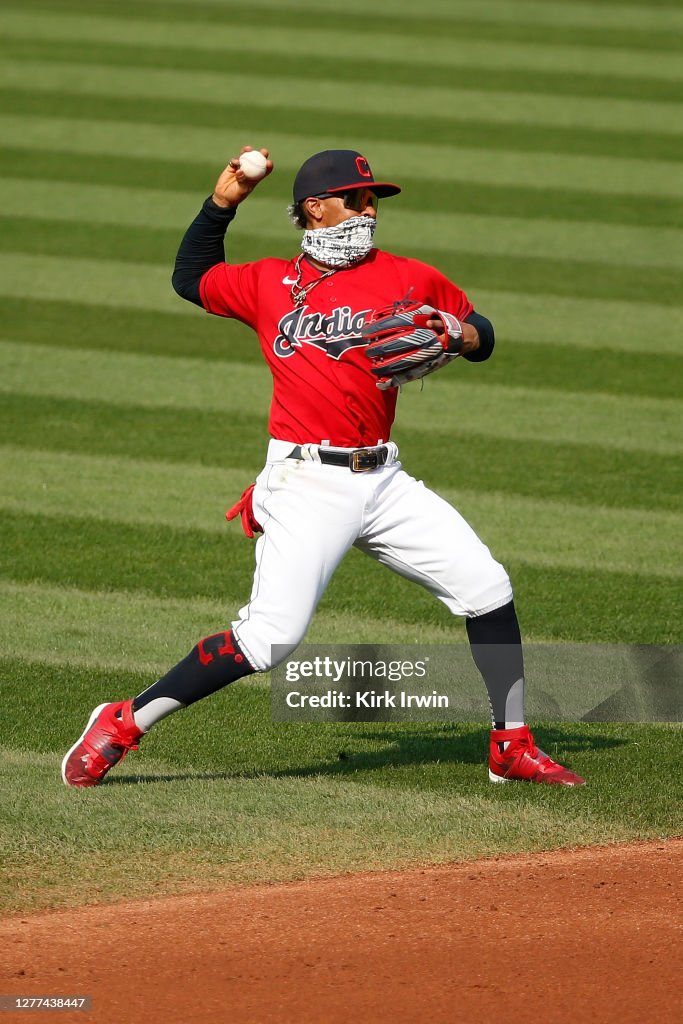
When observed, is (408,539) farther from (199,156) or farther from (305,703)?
(199,156)

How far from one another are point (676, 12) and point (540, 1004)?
17.9 meters

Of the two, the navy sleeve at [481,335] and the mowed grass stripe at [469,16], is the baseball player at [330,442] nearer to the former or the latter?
the navy sleeve at [481,335]

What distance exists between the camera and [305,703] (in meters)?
5.65

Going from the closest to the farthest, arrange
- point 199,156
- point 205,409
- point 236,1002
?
point 236,1002, point 205,409, point 199,156

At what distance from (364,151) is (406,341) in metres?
10.1

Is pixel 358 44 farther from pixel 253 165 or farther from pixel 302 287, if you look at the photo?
pixel 302 287

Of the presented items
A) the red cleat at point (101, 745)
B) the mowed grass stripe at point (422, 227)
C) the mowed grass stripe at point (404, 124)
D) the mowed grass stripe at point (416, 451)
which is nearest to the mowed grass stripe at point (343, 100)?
the mowed grass stripe at point (404, 124)

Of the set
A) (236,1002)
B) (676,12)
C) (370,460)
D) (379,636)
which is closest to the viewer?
(236,1002)

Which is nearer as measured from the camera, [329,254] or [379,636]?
[329,254]

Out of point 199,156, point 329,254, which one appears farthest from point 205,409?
point 199,156

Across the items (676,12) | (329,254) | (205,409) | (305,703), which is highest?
(676,12)

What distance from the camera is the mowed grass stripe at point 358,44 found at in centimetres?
1694

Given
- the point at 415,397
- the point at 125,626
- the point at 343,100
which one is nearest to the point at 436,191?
the point at 343,100

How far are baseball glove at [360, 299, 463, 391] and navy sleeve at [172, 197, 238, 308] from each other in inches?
26.2
